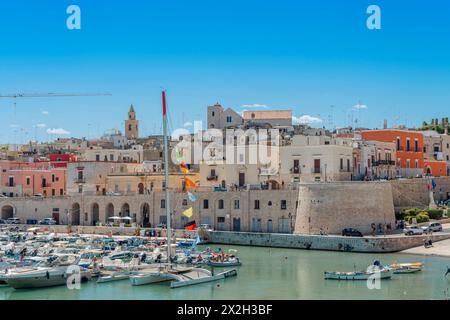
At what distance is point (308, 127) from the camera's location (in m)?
68.0

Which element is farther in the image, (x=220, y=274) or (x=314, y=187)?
(x=314, y=187)

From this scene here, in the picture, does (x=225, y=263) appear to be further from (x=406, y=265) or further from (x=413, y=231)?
(x=413, y=231)

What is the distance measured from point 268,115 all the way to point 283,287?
40.6 meters

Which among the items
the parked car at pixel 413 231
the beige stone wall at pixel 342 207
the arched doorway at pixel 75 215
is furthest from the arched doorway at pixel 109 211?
the parked car at pixel 413 231

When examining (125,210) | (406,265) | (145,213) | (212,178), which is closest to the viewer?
(406,265)

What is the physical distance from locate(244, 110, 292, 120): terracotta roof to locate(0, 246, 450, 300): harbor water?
32.6 metres

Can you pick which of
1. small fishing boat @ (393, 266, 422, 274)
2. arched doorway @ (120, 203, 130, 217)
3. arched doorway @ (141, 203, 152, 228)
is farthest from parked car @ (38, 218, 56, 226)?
small fishing boat @ (393, 266, 422, 274)

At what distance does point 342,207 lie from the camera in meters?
46.9

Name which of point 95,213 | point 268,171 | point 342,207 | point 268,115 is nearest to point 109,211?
point 95,213

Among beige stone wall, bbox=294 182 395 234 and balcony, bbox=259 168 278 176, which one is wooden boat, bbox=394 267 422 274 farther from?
balcony, bbox=259 168 278 176
